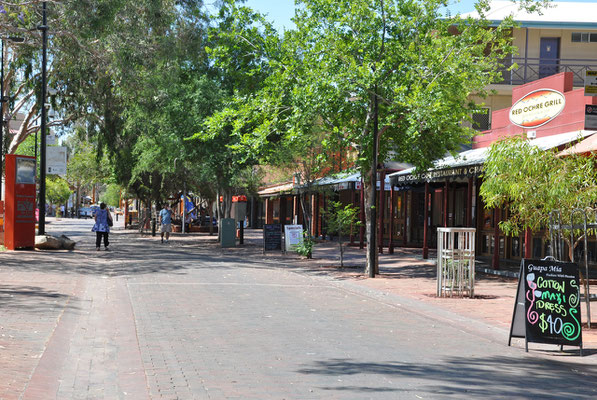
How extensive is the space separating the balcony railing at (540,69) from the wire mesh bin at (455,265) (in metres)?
16.1

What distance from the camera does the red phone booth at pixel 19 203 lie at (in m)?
22.2

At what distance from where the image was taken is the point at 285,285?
15.2m

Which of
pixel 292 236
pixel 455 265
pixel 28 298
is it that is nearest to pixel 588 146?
pixel 455 265

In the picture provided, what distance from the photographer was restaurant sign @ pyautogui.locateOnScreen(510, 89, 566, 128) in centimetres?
1923

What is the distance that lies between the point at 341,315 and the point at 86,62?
17514mm

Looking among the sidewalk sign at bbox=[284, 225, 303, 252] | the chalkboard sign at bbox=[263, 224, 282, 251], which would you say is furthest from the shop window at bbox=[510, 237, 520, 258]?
the chalkboard sign at bbox=[263, 224, 282, 251]

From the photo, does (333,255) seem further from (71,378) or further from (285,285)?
(71,378)

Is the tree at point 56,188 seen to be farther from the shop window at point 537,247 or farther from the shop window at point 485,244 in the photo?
the shop window at point 537,247

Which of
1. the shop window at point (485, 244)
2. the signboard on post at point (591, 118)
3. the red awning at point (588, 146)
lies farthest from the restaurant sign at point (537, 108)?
the signboard on post at point (591, 118)

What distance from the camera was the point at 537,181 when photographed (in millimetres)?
10422

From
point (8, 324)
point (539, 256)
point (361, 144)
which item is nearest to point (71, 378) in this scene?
point (8, 324)

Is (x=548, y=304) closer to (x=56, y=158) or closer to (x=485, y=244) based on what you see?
(x=485, y=244)

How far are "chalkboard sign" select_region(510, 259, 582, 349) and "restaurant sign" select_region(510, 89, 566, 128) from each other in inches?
455

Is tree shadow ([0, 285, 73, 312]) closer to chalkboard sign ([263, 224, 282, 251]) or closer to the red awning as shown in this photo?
the red awning
